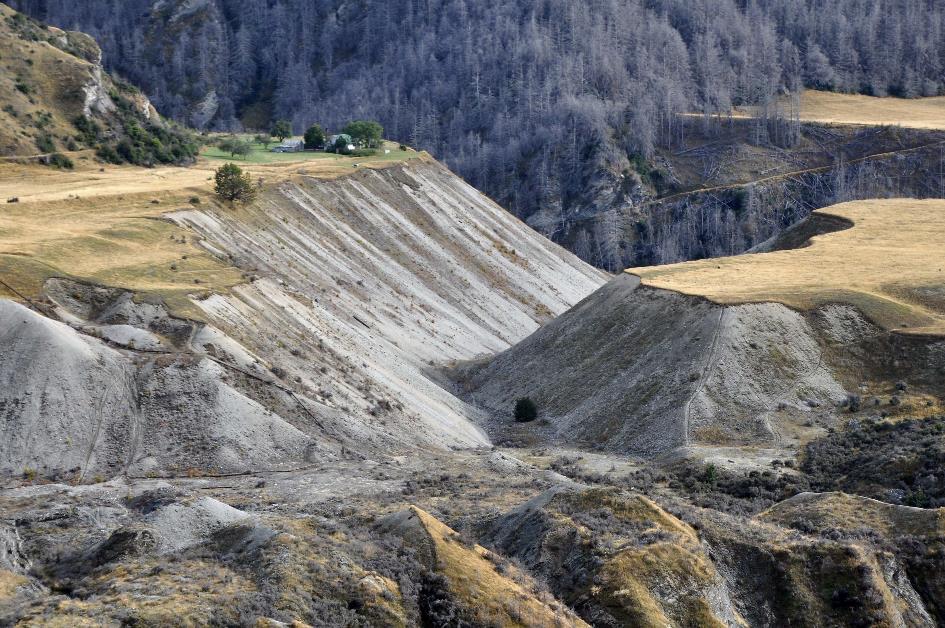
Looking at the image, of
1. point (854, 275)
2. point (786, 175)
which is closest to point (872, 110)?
point (786, 175)

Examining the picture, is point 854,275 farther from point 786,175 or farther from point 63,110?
point 786,175

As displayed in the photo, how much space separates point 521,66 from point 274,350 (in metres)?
113

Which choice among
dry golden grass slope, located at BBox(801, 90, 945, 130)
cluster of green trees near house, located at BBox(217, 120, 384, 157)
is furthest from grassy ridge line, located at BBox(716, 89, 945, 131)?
cluster of green trees near house, located at BBox(217, 120, 384, 157)

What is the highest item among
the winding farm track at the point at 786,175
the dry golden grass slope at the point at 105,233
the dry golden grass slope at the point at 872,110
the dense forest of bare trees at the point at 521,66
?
A: the dry golden grass slope at the point at 105,233

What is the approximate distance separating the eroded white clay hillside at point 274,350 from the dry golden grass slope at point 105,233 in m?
1.27

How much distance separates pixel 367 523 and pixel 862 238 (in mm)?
57364

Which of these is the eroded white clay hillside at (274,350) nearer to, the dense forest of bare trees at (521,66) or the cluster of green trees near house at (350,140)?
the cluster of green trees near house at (350,140)

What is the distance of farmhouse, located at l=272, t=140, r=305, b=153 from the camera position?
111812 millimetres

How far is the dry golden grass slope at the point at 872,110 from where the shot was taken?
5650 inches

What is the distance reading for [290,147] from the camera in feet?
370

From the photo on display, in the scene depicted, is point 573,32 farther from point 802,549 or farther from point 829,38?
point 802,549

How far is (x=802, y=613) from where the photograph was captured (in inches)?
1182

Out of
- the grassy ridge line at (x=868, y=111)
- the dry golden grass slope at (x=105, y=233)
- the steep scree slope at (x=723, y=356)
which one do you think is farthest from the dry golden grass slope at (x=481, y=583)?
the grassy ridge line at (x=868, y=111)

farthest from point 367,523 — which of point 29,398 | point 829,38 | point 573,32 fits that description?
point 829,38
